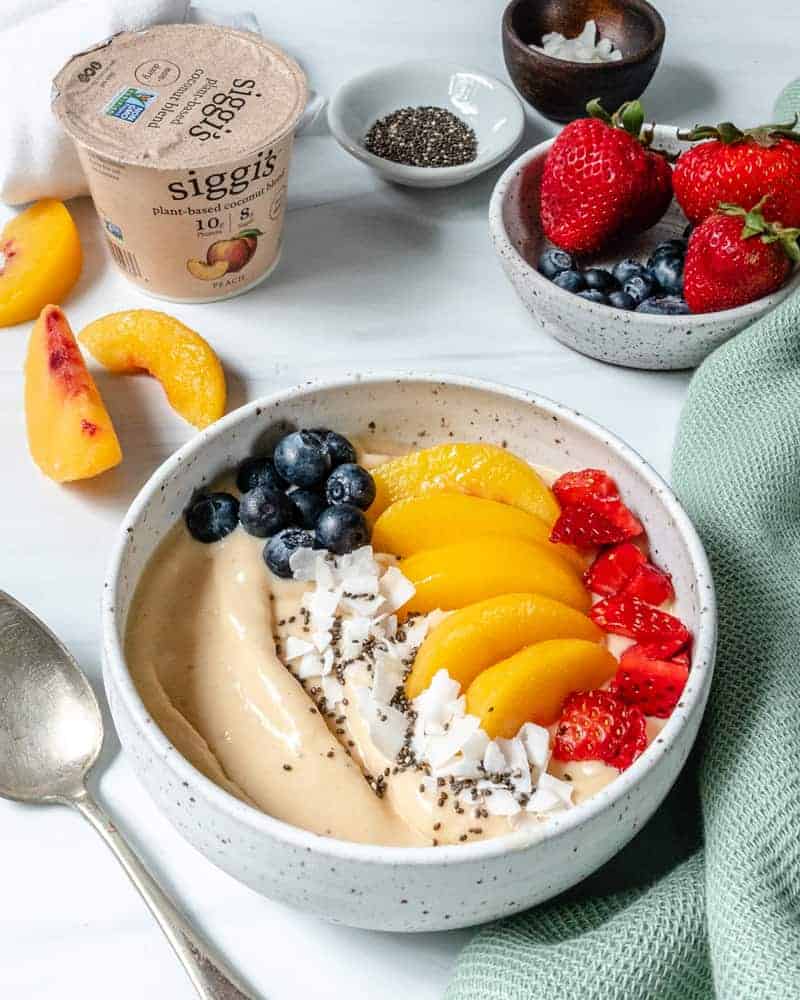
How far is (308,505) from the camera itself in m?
1.12

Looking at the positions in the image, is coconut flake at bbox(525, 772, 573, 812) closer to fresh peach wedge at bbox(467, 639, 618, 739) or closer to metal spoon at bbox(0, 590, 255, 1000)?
fresh peach wedge at bbox(467, 639, 618, 739)

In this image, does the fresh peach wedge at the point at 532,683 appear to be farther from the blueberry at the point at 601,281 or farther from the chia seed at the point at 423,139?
the chia seed at the point at 423,139

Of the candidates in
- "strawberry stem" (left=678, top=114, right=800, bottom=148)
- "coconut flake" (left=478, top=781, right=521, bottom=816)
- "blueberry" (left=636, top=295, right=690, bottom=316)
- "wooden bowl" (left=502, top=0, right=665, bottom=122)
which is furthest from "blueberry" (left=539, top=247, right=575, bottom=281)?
"coconut flake" (left=478, top=781, right=521, bottom=816)

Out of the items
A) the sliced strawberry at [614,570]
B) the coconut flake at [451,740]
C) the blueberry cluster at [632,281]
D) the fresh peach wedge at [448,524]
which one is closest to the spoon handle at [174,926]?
the coconut flake at [451,740]

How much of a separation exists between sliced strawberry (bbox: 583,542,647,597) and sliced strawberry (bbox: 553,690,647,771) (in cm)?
14

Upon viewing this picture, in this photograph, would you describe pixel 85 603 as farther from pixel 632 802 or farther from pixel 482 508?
pixel 632 802

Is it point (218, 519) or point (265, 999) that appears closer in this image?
point (265, 999)

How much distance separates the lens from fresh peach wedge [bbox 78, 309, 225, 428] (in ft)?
4.54

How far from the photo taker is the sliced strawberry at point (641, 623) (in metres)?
0.99

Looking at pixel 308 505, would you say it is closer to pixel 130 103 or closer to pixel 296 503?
pixel 296 503

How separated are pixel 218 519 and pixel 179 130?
538 mm

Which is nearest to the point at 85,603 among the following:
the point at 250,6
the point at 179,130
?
the point at 179,130

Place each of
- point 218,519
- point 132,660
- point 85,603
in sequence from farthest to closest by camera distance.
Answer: point 85,603 < point 218,519 < point 132,660

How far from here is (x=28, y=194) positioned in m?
1.59
